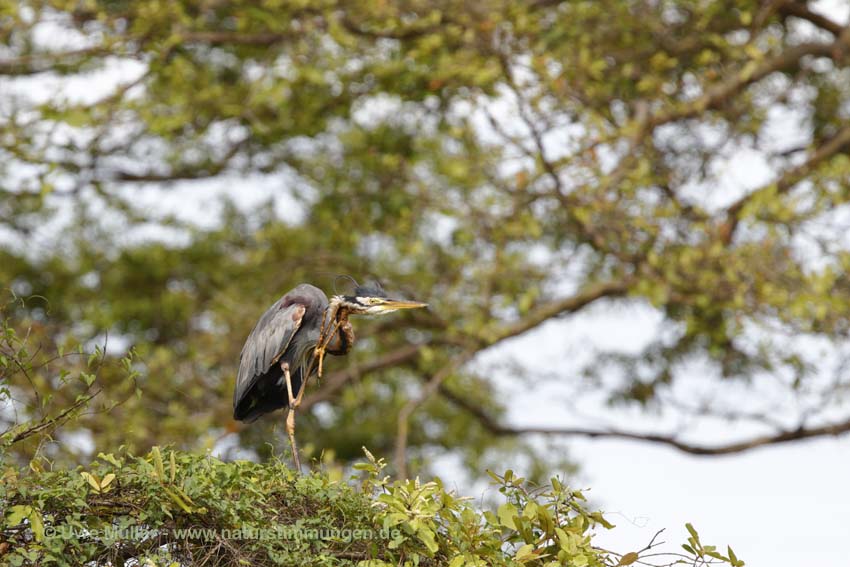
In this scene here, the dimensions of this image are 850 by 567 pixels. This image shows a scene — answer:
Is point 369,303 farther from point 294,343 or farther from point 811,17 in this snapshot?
point 811,17

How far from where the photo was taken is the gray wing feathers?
16.4 ft

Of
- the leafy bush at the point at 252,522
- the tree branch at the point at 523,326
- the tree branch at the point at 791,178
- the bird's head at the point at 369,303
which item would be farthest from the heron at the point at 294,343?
the tree branch at the point at 791,178

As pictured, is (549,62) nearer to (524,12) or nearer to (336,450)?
(524,12)

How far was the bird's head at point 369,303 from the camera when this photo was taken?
15.2ft

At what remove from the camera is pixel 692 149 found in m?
10.8

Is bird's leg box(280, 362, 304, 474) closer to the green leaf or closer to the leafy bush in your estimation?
the leafy bush

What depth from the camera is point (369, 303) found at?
4641 millimetres

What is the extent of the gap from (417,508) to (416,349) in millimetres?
7468

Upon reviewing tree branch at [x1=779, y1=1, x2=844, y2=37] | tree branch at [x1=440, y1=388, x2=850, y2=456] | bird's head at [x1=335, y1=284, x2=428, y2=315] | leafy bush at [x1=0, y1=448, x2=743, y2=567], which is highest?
bird's head at [x1=335, y1=284, x2=428, y2=315]

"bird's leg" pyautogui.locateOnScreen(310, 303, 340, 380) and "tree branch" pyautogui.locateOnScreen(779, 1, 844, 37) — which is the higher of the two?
"bird's leg" pyautogui.locateOnScreen(310, 303, 340, 380)

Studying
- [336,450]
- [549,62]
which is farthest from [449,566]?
[336,450]

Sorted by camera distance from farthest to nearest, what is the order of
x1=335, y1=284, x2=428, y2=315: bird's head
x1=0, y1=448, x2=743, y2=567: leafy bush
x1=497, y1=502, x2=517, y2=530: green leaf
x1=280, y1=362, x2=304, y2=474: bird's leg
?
1. x1=335, y1=284, x2=428, y2=315: bird's head
2. x1=280, y1=362, x2=304, y2=474: bird's leg
3. x1=497, y1=502, x2=517, y2=530: green leaf
4. x1=0, y1=448, x2=743, y2=567: leafy bush

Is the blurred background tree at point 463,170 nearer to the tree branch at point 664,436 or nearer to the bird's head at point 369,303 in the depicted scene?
the tree branch at point 664,436

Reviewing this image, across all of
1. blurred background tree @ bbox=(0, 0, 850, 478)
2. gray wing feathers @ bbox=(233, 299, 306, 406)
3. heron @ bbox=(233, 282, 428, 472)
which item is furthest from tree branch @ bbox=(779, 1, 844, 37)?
gray wing feathers @ bbox=(233, 299, 306, 406)
